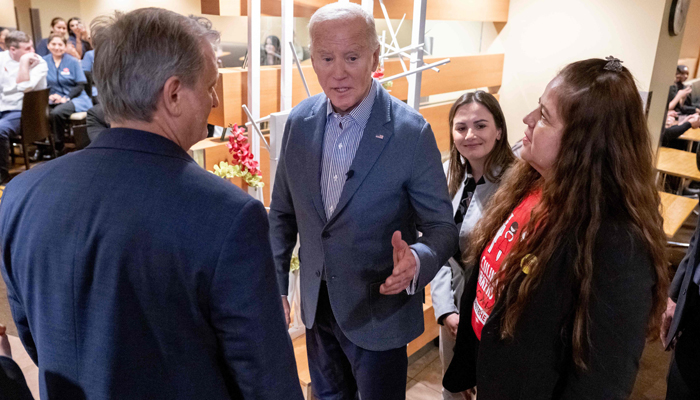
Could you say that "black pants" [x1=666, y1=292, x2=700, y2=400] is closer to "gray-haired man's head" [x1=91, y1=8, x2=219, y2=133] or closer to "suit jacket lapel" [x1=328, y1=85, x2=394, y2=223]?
"suit jacket lapel" [x1=328, y1=85, x2=394, y2=223]

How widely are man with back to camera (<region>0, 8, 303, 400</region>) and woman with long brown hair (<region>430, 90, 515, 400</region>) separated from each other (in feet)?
3.62

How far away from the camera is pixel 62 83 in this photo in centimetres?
626

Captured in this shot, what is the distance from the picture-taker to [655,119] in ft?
14.5

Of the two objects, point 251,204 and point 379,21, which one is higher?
point 379,21

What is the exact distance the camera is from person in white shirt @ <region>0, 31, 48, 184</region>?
5.62 m

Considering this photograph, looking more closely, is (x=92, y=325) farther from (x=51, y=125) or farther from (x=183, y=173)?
(x=51, y=125)

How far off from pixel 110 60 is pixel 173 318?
42 cm

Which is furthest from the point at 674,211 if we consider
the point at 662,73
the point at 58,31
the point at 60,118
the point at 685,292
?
the point at 58,31

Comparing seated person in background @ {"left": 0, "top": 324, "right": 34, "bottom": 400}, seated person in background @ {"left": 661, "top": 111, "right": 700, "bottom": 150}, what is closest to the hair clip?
seated person in background @ {"left": 0, "top": 324, "right": 34, "bottom": 400}

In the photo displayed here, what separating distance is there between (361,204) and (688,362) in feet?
4.01

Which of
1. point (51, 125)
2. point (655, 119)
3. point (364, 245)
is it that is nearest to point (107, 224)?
point (364, 245)

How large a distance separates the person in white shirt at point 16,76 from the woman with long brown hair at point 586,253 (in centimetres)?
587

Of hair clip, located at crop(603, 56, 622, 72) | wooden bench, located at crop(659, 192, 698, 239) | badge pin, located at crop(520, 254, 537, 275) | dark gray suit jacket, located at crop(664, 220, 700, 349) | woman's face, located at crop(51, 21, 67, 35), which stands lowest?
wooden bench, located at crop(659, 192, 698, 239)

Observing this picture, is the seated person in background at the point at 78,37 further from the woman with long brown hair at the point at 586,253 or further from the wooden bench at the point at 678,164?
the woman with long brown hair at the point at 586,253
